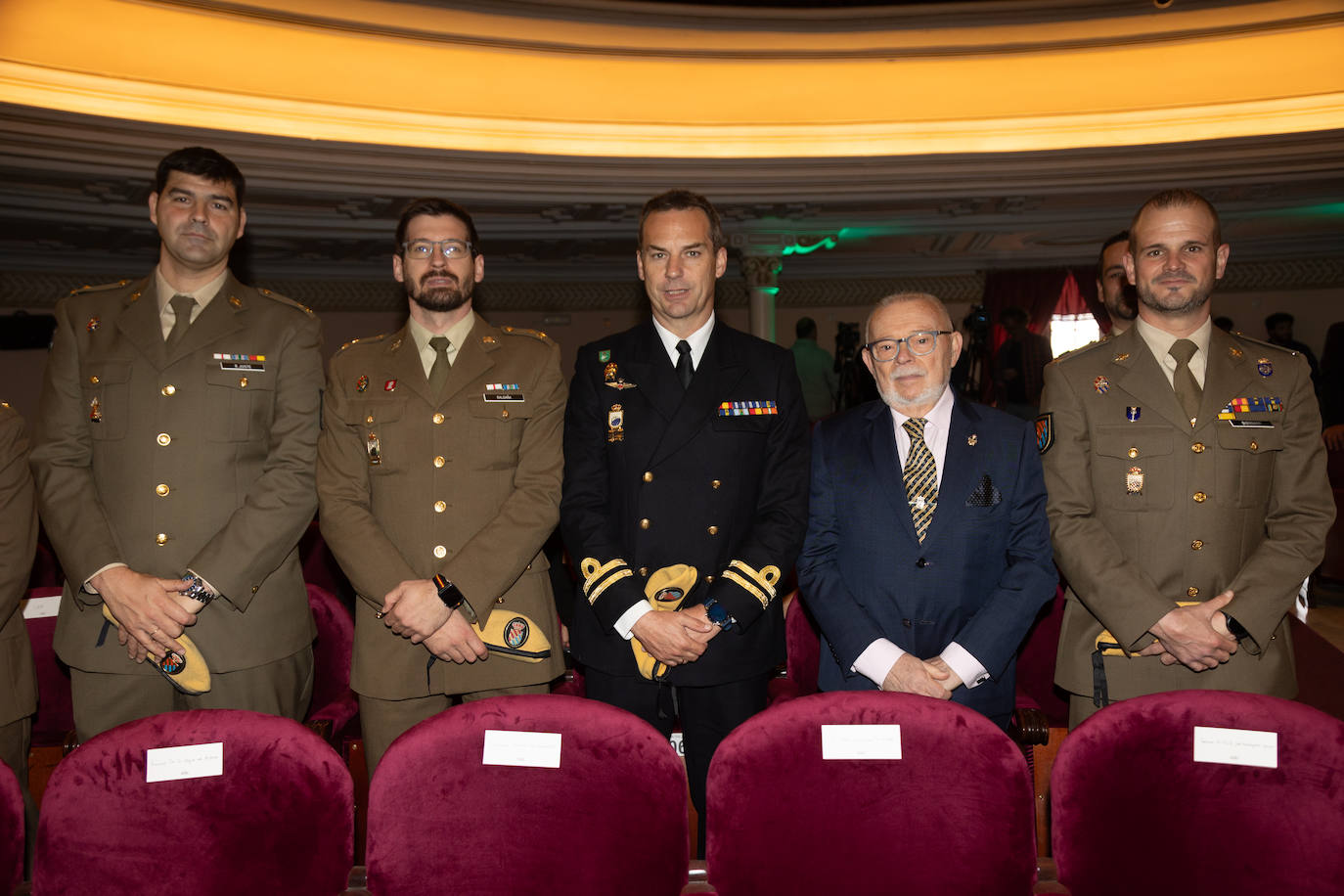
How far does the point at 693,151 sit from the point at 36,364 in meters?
7.12

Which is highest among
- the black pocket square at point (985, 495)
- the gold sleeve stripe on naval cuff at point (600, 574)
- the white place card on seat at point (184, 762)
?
the black pocket square at point (985, 495)

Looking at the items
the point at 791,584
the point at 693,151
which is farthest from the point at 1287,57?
the point at 791,584

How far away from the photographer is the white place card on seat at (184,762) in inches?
58.2

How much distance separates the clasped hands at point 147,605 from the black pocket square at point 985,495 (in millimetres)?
1629

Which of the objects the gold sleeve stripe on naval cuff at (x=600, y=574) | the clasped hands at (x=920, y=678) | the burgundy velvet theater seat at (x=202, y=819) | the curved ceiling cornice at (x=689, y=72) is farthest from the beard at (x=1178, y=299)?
Answer: the curved ceiling cornice at (x=689, y=72)

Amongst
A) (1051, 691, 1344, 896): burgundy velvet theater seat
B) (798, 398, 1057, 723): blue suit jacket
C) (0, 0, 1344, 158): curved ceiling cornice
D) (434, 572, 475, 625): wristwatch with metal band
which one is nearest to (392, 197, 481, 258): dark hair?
(434, 572, 475, 625): wristwatch with metal band

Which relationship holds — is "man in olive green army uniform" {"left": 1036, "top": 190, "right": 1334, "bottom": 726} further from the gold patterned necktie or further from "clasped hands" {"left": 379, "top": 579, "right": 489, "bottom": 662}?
"clasped hands" {"left": 379, "top": 579, "right": 489, "bottom": 662}

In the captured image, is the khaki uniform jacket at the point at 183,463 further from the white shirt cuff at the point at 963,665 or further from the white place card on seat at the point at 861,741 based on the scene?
the white shirt cuff at the point at 963,665

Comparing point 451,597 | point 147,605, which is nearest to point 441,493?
point 451,597

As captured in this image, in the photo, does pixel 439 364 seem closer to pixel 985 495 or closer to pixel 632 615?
pixel 632 615

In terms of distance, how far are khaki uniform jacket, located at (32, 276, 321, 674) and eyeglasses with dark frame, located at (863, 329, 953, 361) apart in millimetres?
1294

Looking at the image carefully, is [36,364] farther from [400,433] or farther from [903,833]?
[903,833]

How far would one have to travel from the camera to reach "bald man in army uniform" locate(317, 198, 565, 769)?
198cm

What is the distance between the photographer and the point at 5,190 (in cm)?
655
